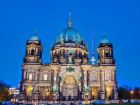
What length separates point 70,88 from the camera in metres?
76.5

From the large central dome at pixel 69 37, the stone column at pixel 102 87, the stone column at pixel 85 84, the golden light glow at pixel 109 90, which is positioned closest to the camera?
the stone column at pixel 85 84

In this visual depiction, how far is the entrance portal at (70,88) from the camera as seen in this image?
75812mm

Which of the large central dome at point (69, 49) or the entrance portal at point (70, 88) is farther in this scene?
the large central dome at point (69, 49)

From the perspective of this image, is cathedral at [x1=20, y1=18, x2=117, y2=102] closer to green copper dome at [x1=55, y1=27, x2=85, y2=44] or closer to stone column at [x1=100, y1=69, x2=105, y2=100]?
stone column at [x1=100, y1=69, x2=105, y2=100]

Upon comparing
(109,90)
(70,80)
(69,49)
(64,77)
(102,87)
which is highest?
(69,49)

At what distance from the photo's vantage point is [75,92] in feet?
251

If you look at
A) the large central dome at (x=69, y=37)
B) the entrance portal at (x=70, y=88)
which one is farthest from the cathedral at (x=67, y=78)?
the large central dome at (x=69, y=37)

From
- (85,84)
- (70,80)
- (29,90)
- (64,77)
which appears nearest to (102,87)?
(85,84)

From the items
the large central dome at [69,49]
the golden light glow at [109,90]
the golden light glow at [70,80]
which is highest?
the large central dome at [69,49]

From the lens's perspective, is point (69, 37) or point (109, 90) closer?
point (109, 90)

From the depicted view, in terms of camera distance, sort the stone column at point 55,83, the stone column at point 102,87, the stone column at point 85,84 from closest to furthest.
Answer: the stone column at point 85,84 < the stone column at point 55,83 < the stone column at point 102,87

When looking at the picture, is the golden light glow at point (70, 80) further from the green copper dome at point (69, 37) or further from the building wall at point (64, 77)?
the green copper dome at point (69, 37)

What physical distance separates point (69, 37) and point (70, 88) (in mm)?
17463

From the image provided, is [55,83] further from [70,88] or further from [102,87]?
[102,87]
